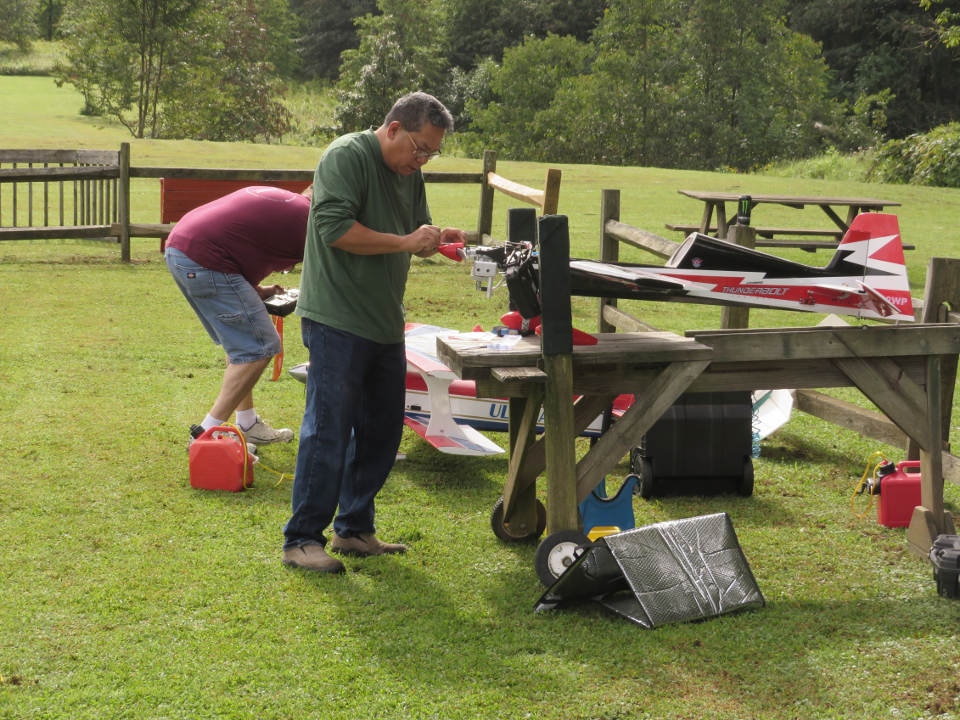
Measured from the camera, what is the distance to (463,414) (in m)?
6.66

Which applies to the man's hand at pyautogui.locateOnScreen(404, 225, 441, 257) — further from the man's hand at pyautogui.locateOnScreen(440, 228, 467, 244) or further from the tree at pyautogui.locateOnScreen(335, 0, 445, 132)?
the tree at pyautogui.locateOnScreen(335, 0, 445, 132)

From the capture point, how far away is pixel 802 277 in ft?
16.4

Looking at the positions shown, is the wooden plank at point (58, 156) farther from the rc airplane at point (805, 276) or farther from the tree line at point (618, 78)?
the tree line at point (618, 78)

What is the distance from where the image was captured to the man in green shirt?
4.30 m

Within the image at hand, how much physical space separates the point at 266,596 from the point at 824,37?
55.9 m

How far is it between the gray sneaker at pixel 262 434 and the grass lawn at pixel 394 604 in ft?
0.32

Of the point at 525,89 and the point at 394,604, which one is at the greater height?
the point at 525,89

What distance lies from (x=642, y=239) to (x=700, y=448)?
1629 mm

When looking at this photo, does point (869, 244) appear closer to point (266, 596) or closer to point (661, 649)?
point (661, 649)

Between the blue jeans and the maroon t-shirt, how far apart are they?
146 centimetres

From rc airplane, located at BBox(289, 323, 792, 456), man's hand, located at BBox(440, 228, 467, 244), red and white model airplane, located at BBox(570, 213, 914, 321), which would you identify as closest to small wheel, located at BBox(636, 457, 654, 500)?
rc airplane, located at BBox(289, 323, 792, 456)

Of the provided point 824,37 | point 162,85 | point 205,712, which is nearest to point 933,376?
point 205,712

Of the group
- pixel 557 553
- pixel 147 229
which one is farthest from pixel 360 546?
pixel 147 229

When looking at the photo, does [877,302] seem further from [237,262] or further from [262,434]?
[262,434]
